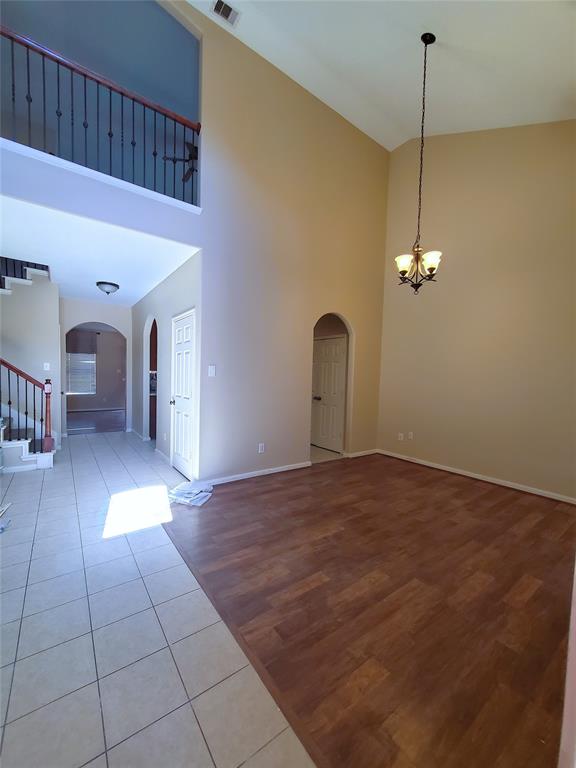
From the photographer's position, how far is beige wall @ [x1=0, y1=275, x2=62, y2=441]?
507 cm

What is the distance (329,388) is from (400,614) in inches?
161

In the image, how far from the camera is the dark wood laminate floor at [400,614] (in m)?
1.27

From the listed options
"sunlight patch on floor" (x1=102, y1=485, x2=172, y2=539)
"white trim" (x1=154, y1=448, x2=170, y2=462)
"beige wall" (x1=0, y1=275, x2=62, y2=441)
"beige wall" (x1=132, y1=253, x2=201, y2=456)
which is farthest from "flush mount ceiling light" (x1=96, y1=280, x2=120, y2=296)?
"sunlight patch on floor" (x1=102, y1=485, x2=172, y2=539)

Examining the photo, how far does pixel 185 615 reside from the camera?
6.00ft

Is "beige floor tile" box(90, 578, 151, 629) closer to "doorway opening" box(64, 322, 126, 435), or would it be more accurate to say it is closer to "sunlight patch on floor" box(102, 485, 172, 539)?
"sunlight patch on floor" box(102, 485, 172, 539)

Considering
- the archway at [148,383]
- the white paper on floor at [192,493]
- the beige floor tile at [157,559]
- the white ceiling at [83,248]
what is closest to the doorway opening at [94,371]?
the archway at [148,383]

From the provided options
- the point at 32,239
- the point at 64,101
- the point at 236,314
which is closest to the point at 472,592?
the point at 236,314

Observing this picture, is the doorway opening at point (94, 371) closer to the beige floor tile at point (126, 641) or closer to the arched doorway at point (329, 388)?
the arched doorway at point (329, 388)

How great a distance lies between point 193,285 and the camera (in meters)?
3.83

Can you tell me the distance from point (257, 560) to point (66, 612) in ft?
3.94

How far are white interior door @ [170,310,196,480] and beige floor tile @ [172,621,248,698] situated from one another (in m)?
2.34

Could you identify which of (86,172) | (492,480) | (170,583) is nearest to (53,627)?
(170,583)

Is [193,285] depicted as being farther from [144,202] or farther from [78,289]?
[78,289]

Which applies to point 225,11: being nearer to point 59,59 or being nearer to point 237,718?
point 59,59
